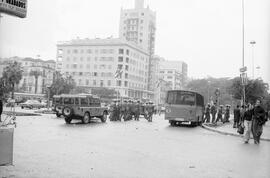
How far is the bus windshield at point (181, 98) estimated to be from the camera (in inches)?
1113

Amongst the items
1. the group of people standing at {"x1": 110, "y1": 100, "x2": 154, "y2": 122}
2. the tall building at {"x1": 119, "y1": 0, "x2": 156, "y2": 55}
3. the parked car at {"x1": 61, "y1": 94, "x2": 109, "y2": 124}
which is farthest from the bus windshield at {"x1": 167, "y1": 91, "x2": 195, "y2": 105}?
the tall building at {"x1": 119, "y1": 0, "x2": 156, "y2": 55}

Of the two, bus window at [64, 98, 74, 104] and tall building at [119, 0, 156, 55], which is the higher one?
tall building at [119, 0, 156, 55]

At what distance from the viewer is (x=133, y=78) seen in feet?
399

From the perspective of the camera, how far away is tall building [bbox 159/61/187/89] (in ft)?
568

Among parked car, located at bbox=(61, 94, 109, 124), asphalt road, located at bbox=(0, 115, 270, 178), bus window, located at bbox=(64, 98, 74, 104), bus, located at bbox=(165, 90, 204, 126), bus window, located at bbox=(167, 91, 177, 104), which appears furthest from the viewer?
bus window, located at bbox=(167, 91, 177, 104)

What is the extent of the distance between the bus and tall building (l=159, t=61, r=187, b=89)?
14171cm

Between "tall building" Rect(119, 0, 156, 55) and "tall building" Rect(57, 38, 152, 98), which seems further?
"tall building" Rect(119, 0, 156, 55)

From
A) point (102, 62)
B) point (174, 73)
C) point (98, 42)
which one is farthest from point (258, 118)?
point (174, 73)

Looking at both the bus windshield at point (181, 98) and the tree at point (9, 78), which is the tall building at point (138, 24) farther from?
the bus windshield at point (181, 98)

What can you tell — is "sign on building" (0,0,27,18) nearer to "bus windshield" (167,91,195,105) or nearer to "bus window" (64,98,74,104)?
"bus window" (64,98,74,104)

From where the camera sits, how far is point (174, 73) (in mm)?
173250

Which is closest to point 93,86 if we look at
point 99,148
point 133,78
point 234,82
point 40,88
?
point 133,78

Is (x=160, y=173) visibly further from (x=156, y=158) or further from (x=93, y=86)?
(x=93, y=86)

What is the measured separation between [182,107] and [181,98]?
1043mm
